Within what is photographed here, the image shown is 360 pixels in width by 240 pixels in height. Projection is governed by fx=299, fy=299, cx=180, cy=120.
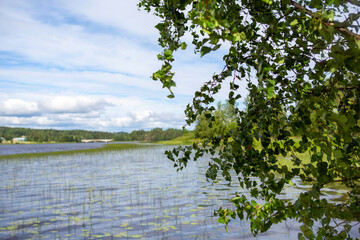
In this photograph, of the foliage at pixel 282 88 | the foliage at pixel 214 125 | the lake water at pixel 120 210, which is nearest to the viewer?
the foliage at pixel 282 88

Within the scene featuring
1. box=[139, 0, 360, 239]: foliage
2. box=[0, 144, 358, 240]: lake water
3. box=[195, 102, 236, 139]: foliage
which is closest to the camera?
box=[139, 0, 360, 239]: foliage

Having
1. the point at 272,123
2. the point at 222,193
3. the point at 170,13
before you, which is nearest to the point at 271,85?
the point at 272,123

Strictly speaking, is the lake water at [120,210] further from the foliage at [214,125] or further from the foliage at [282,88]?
the foliage at [282,88]

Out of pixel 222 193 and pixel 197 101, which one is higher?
pixel 197 101

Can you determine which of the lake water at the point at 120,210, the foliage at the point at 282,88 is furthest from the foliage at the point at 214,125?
the lake water at the point at 120,210

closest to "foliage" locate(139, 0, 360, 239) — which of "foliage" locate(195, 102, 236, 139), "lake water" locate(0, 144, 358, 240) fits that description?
"foliage" locate(195, 102, 236, 139)

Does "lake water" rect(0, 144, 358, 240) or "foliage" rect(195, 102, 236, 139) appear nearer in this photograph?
"foliage" rect(195, 102, 236, 139)

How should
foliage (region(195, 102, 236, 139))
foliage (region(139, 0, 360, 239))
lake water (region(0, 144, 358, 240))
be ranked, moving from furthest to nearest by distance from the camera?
lake water (region(0, 144, 358, 240)) → foliage (region(195, 102, 236, 139)) → foliage (region(139, 0, 360, 239))

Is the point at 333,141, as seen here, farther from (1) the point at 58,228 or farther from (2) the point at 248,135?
(1) the point at 58,228

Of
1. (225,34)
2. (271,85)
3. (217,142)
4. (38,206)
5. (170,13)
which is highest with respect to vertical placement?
(170,13)

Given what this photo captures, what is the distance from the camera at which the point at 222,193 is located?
15906 millimetres

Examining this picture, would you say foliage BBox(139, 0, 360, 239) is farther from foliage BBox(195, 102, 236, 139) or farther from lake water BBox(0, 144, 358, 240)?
lake water BBox(0, 144, 358, 240)

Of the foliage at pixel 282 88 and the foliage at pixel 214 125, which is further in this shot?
the foliage at pixel 214 125

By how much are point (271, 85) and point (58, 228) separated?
1070 cm
